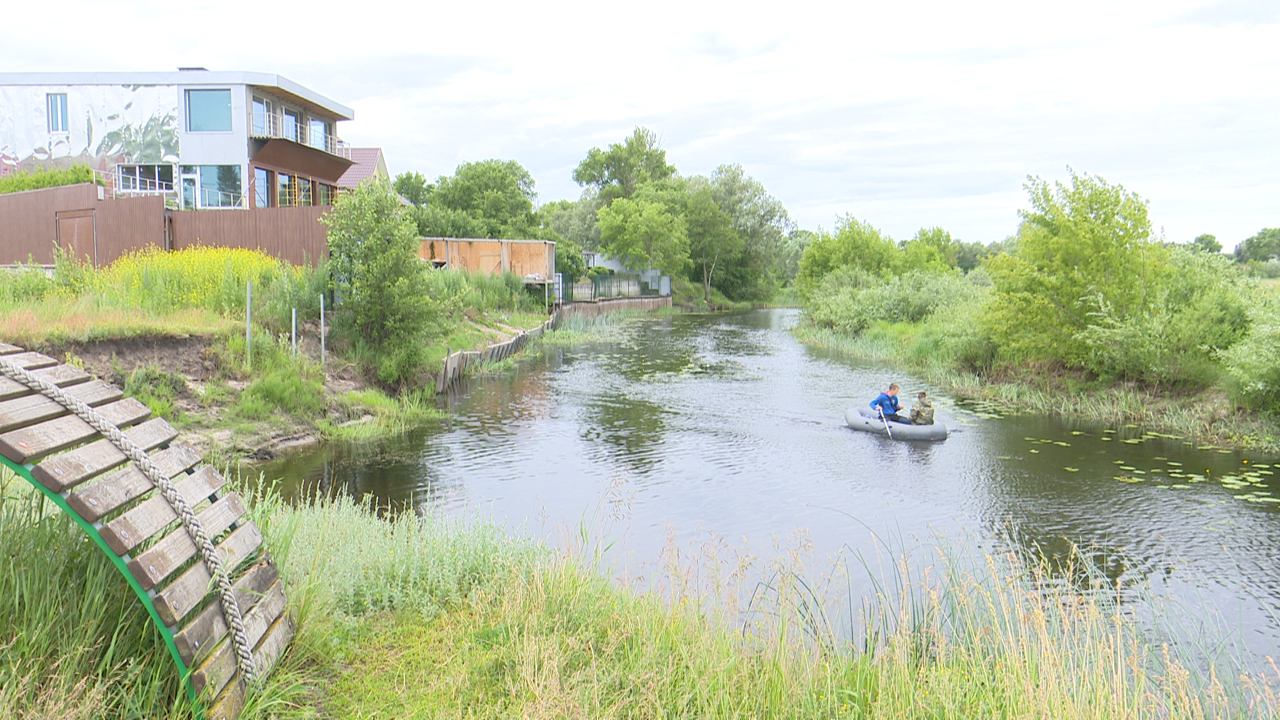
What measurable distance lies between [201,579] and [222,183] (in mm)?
31586

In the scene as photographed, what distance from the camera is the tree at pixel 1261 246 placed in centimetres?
7081

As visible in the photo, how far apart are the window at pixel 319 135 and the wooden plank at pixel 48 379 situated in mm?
34545

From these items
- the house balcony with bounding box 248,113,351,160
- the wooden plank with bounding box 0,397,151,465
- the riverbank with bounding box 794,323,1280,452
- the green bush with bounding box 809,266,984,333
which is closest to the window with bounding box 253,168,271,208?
the house balcony with bounding box 248,113,351,160

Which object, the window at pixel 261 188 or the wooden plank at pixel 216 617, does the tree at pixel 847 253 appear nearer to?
the window at pixel 261 188

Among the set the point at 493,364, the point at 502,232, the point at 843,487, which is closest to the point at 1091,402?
the point at 843,487

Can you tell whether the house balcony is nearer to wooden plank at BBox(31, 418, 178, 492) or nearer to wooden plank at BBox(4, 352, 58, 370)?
wooden plank at BBox(4, 352, 58, 370)

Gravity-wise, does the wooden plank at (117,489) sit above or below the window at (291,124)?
below

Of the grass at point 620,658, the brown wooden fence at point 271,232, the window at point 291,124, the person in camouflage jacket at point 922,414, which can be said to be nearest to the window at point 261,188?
the window at point 291,124

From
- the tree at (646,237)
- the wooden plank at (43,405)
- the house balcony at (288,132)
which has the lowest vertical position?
the wooden plank at (43,405)

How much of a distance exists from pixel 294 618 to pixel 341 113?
120 feet

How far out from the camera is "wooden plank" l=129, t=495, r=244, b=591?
3.31 metres

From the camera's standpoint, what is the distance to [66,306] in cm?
1384

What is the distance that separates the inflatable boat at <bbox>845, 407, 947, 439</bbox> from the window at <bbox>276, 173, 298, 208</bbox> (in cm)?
2547

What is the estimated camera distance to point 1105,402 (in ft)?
61.2
